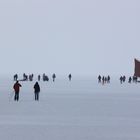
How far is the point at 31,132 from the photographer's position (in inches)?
724

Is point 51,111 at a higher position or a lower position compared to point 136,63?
lower

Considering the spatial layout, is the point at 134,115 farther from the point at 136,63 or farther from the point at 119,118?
the point at 136,63

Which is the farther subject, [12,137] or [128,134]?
[128,134]

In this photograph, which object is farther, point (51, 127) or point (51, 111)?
point (51, 111)

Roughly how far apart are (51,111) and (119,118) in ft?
14.1

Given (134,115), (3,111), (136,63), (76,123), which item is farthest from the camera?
(136,63)

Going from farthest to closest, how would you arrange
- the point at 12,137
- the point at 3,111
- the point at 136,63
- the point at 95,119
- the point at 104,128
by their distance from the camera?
the point at 136,63, the point at 3,111, the point at 95,119, the point at 104,128, the point at 12,137

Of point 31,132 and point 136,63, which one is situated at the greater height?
point 136,63

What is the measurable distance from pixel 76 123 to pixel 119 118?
2763mm

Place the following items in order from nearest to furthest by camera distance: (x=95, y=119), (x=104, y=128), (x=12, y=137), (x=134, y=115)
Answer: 1. (x=12, y=137)
2. (x=104, y=128)
3. (x=95, y=119)
4. (x=134, y=115)

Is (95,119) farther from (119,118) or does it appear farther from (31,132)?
(31,132)

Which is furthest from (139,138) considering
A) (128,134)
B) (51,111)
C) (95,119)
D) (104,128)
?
(51,111)

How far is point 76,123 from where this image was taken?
21453mm

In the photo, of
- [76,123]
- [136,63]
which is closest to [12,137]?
[76,123]
